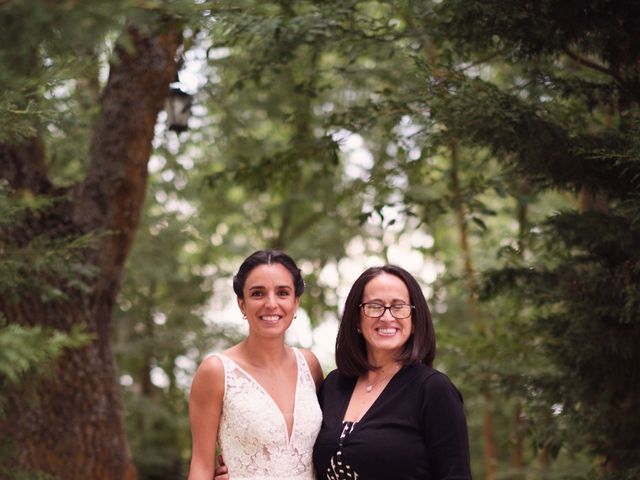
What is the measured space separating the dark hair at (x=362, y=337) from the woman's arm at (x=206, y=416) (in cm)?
53

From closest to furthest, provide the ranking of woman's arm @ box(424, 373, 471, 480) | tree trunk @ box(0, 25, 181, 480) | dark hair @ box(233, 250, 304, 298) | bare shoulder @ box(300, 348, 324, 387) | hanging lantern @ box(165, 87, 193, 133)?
woman's arm @ box(424, 373, 471, 480) < dark hair @ box(233, 250, 304, 298) < bare shoulder @ box(300, 348, 324, 387) < tree trunk @ box(0, 25, 181, 480) < hanging lantern @ box(165, 87, 193, 133)

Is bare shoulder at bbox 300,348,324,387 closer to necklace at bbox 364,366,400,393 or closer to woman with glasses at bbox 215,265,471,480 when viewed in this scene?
woman with glasses at bbox 215,265,471,480

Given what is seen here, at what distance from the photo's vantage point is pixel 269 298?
3.32 m

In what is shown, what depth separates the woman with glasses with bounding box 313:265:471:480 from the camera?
306 cm

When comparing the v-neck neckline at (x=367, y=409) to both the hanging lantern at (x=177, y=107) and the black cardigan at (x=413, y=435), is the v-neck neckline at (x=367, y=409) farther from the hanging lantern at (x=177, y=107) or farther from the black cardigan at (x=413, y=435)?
the hanging lantern at (x=177, y=107)

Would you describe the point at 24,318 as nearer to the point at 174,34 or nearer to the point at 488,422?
the point at 174,34

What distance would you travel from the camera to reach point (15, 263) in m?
3.73

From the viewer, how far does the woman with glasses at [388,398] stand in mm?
3064

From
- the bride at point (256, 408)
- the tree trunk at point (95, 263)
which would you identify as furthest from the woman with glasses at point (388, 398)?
the tree trunk at point (95, 263)

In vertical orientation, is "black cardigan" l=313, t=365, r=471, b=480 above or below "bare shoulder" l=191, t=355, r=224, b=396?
below

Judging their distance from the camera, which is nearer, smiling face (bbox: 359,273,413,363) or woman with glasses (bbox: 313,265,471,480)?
woman with glasses (bbox: 313,265,471,480)

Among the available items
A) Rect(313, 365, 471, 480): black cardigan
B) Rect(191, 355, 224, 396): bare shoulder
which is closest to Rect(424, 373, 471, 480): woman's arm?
Rect(313, 365, 471, 480): black cardigan

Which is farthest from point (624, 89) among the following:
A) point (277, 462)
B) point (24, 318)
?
point (24, 318)

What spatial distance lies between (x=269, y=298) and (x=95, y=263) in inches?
89.6
